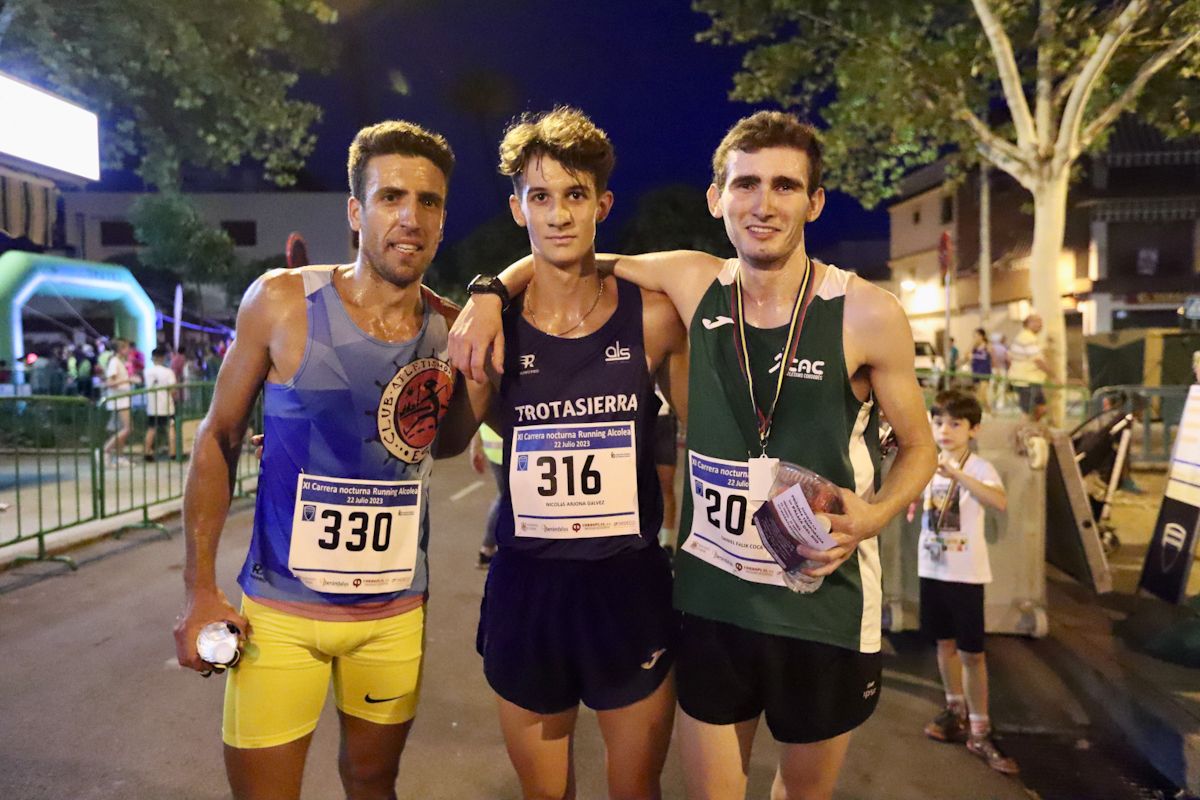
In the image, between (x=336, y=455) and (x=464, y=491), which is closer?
(x=336, y=455)

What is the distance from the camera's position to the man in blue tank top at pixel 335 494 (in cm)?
241

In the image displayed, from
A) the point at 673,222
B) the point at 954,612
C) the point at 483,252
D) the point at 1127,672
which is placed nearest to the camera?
the point at 954,612

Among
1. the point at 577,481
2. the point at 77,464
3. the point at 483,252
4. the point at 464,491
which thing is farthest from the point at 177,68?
the point at 483,252

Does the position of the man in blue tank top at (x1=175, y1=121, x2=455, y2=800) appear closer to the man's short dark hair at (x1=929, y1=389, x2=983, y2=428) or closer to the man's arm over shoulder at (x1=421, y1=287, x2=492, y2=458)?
the man's arm over shoulder at (x1=421, y1=287, x2=492, y2=458)

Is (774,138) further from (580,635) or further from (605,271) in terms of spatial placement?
(580,635)

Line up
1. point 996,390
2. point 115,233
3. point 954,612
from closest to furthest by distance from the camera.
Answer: point 954,612, point 996,390, point 115,233

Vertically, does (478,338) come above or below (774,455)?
above

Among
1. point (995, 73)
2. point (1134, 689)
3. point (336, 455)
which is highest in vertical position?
point (995, 73)

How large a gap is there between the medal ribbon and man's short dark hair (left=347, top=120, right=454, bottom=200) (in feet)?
3.38

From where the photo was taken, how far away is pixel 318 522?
2443 millimetres

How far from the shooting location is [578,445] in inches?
95.6

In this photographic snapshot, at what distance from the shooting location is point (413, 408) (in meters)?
2.52

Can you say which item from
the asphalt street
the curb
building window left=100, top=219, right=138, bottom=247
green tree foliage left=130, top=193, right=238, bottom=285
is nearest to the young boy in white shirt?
the asphalt street

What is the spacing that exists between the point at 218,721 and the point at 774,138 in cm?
392
